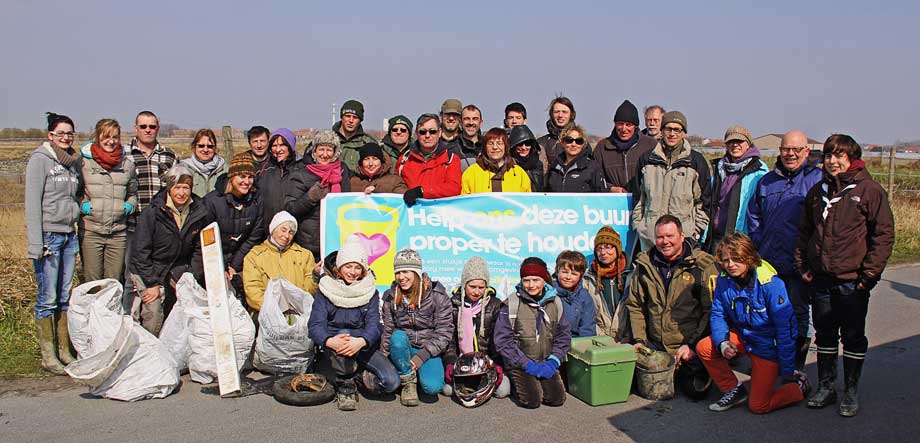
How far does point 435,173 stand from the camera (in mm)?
7469

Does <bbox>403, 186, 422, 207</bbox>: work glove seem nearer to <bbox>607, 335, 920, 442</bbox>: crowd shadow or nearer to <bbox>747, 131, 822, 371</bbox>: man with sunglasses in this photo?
<bbox>607, 335, 920, 442</bbox>: crowd shadow

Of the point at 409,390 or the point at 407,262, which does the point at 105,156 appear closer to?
the point at 407,262

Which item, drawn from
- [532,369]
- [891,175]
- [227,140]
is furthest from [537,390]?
[891,175]

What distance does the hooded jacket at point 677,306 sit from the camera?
19.6ft

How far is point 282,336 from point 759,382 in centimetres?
369

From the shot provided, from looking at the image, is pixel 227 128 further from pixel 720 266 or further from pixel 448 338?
pixel 720 266

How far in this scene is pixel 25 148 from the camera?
27938mm

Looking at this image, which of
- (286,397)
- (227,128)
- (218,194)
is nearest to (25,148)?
(227,128)

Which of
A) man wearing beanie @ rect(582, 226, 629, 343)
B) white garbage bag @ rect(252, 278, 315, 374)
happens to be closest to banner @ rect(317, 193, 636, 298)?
man wearing beanie @ rect(582, 226, 629, 343)

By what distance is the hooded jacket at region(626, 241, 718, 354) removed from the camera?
5969 mm

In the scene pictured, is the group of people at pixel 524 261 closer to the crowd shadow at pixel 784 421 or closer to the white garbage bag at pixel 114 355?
the crowd shadow at pixel 784 421

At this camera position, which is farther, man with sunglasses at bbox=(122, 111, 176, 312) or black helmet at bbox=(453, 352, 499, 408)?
man with sunglasses at bbox=(122, 111, 176, 312)

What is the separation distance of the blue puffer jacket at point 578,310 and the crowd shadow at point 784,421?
876 millimetres

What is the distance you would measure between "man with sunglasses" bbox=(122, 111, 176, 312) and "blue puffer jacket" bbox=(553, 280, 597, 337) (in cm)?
398
